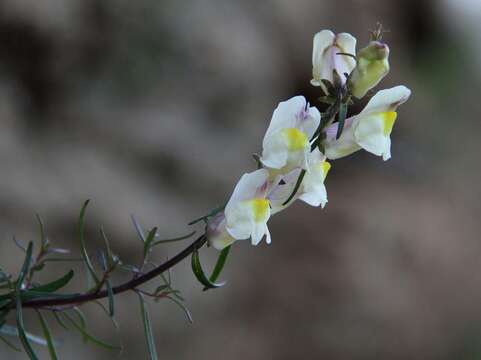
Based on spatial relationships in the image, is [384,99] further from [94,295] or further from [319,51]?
[94,295]

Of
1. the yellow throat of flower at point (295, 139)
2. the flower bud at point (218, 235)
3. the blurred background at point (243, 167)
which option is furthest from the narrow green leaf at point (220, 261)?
the blurred background at point (243, 167)

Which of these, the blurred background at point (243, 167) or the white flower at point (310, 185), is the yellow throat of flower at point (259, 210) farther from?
the blurred background at point (243, 167)

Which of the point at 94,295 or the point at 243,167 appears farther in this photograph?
the point at 243,167

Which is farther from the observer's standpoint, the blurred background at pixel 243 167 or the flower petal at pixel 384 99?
the blurred background at pixel 243 167

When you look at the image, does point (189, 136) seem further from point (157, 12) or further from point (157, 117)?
point (157, 12)

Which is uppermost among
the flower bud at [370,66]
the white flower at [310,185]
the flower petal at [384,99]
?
the flower bud at [370,66]

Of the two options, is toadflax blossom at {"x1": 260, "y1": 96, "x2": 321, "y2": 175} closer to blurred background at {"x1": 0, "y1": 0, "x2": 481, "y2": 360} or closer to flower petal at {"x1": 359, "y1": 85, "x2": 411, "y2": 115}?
flower petal at {"x1": 359, "y1": 85, "x2": 411, "y2": 115}

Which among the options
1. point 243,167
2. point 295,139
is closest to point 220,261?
point 295,139
